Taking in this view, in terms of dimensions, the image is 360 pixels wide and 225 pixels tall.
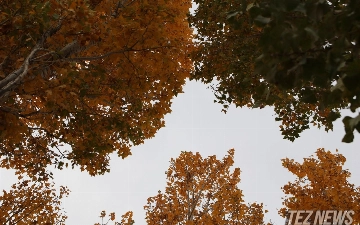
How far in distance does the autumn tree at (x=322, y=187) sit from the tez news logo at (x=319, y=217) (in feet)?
0.32

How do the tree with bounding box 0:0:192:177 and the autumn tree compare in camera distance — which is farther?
the autumn tree

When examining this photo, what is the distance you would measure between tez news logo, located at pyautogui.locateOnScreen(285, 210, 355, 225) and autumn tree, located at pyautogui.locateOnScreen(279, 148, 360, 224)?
0.10 metres

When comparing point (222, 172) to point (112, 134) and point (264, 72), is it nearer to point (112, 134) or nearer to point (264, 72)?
point (112, 134)

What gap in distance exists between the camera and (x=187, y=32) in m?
7.42

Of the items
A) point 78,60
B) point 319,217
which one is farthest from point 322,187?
point 78,60

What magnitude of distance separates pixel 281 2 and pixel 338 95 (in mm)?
531

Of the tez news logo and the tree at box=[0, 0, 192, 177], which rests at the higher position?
the tez news logo

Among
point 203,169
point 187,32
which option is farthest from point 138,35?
point 203,169

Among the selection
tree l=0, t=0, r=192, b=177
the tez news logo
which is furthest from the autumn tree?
tree l=0, t=0, r=192, b=177

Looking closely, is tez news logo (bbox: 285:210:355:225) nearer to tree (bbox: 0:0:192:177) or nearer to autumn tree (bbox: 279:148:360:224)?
autumn tree (bbox: 279:148:360:224)

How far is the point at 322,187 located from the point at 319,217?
0.90m

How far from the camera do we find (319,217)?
8.10 meters

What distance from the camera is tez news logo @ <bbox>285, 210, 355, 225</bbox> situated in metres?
7.81

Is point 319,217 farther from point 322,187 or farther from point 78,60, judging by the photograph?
point 78,60
